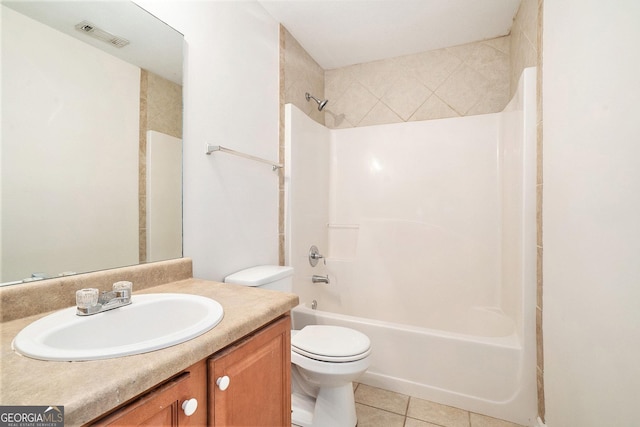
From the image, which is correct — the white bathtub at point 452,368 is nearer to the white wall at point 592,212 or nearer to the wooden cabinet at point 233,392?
the white wall at point 592,212

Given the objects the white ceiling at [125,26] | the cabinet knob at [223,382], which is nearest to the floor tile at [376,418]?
the cabinet knob at [223,382]

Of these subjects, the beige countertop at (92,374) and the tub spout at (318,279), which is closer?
the beige countertop at (92,374)

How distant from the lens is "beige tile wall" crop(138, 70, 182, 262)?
3.46 ft

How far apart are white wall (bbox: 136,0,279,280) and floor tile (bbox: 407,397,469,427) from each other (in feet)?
3.95

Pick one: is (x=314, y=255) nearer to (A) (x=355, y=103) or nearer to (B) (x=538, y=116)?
(A) (x=355, y=103)

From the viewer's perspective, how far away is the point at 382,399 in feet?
5.44

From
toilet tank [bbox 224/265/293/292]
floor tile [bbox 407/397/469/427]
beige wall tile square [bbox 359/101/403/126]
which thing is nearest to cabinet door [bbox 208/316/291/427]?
toilet tank [bbox 224/265/293/292]

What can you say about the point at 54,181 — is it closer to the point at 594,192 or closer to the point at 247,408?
the point at 247,408

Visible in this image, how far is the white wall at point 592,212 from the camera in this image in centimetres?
75

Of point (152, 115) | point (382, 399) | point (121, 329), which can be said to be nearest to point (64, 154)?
point (152, 115)

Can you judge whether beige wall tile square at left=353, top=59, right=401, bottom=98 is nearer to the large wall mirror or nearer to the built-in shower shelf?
the built-in shower shelf

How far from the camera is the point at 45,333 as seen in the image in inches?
24.3

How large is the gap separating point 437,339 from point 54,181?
6.15ft

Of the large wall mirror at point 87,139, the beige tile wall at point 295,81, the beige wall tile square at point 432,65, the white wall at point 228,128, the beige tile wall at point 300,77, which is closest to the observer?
the large wall mirror at point 87,139
